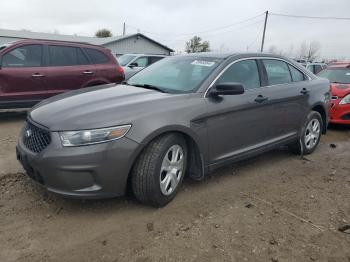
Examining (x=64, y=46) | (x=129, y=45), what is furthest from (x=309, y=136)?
(x=129, y=45)

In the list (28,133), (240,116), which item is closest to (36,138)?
(28,133)

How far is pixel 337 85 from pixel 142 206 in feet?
19.9

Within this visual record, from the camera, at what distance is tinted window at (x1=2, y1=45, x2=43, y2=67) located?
7172mm

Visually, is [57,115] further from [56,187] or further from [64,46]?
[64,46]

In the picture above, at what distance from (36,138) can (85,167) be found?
2.15 ft

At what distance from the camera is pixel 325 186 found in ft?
14.5

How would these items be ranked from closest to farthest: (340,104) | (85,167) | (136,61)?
(85,167), (340,104), (136,61)

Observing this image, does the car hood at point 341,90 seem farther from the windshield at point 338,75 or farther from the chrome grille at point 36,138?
the chrome grille at point 36,138

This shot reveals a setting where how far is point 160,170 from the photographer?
3438 mm

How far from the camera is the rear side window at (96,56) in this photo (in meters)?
8.21

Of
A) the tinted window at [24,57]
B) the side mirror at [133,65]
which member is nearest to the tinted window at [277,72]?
the tinted window at [24,57]

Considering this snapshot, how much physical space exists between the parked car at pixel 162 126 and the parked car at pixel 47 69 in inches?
136

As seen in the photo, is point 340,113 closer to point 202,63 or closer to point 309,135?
point 309,135

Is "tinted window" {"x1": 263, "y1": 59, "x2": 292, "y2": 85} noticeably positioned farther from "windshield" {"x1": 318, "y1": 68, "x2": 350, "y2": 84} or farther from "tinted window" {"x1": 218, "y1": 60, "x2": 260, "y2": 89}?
"windshield" {"x1": 318, "y1": 68, "x2": 350, "y2": 84}
